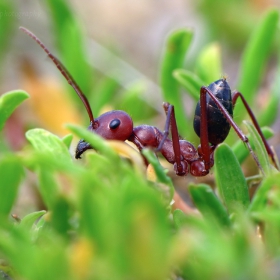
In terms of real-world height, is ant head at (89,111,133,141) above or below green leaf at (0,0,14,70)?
below

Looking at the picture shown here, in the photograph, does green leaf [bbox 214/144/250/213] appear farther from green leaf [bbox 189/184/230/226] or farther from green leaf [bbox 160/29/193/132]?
green leaf [bbox 160/29/193/132]

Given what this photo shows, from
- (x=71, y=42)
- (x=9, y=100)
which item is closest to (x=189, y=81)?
(x=9, y=100)

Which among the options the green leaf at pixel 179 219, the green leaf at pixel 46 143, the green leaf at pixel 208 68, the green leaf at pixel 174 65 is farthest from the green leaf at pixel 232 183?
the green leaf at pixel 208 68

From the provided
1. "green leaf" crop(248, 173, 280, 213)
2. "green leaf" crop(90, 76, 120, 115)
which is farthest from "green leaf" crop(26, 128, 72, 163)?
"green leaf" crop(90, 76, 120, 115)

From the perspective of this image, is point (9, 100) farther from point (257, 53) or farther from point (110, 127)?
point (257, 53)

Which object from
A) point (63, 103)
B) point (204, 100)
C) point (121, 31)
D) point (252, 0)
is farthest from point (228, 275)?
point (121, 31)

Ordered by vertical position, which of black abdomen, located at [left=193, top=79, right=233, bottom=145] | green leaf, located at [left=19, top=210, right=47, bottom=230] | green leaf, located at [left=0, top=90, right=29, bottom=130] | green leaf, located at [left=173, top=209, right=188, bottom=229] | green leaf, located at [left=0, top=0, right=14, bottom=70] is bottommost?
black abdomen, located at [left=193, top=79, right=233, bottom=145]
